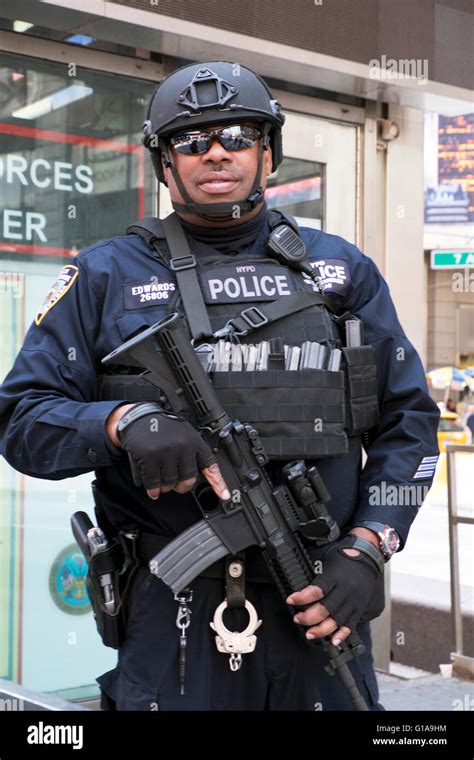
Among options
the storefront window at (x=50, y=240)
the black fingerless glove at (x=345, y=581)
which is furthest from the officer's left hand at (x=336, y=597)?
the storefront window at (x=50, y=240)

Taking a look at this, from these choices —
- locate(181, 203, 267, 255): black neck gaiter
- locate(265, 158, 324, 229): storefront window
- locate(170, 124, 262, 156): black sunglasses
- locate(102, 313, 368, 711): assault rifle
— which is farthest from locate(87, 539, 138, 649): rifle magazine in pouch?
locate(265, 158, 324, 229): storefront window

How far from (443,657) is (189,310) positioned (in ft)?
12.7

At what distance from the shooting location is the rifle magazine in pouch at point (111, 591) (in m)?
2.11

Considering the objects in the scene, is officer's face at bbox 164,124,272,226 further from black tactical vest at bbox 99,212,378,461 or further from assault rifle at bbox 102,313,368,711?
assault rifle at bbox 102,313,368,711

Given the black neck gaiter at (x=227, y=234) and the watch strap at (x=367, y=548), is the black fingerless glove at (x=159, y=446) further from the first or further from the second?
the black neck gaiter at (x=227, y=234)

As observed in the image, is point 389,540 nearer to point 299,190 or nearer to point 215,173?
point 215,173

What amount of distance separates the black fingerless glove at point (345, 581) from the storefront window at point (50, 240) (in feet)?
6.83

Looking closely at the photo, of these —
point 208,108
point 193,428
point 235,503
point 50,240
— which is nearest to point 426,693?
point 50,240

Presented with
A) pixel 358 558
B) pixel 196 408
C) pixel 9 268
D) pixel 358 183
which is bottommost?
pixel 358 558

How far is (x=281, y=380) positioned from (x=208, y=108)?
61 cm

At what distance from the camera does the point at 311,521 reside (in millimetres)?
2020
